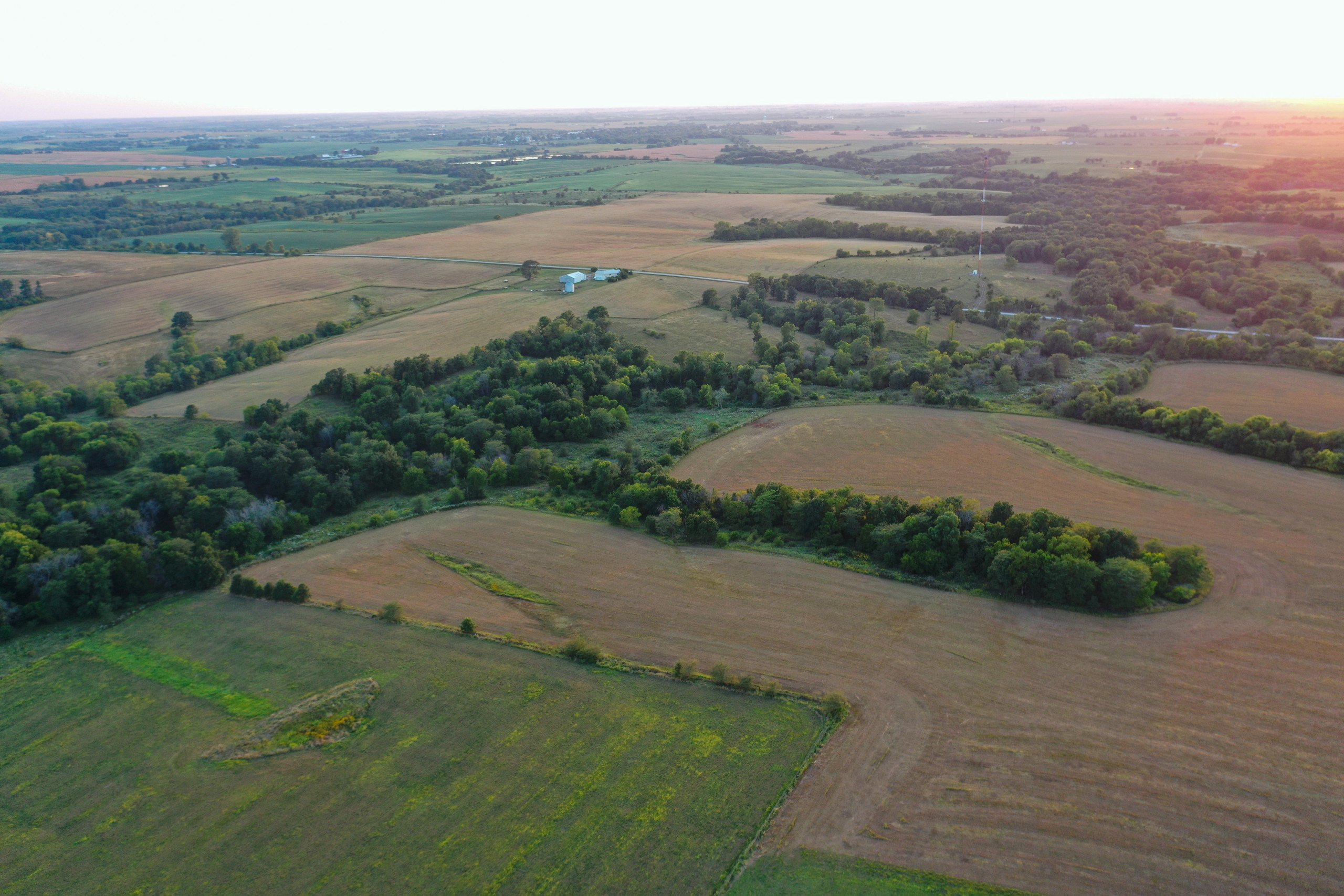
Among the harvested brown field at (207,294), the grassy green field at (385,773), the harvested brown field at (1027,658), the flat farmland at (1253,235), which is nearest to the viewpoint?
the harvested brown field at (1027,658)

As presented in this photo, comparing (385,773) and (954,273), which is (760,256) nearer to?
(954,273)

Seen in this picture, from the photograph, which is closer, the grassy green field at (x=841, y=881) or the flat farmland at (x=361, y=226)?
the grassy green field at (x=841, y=881)

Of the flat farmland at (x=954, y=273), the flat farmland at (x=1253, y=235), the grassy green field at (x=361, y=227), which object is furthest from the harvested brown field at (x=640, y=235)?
the flat farmland at (x=1253, y=235)

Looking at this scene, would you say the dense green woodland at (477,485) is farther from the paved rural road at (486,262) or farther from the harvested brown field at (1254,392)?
the paved rural road at (486,262)

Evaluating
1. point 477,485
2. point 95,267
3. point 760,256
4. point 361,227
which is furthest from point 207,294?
point 760,256

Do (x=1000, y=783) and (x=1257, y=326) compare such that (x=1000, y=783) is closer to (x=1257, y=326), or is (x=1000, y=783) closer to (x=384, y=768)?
(x=384, y=768)

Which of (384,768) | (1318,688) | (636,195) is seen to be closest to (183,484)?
(384,768)
